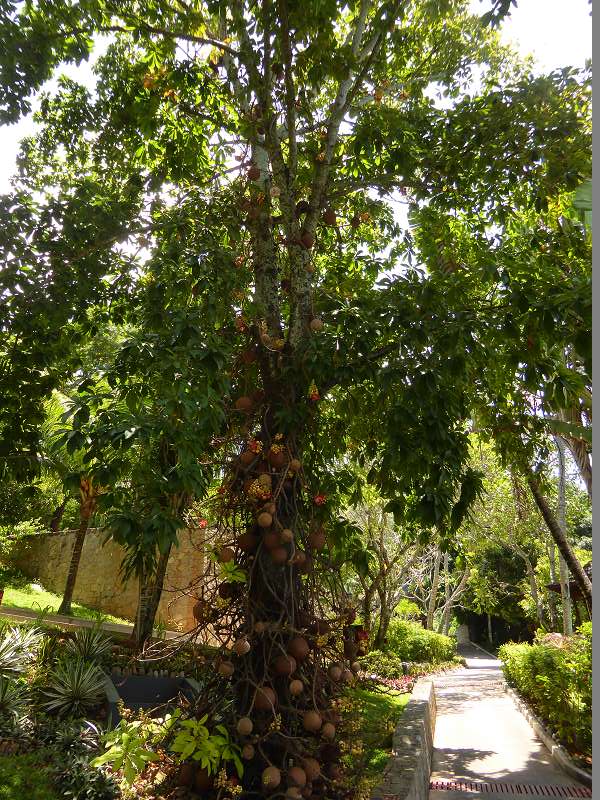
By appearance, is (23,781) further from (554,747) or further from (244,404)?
(554,747)

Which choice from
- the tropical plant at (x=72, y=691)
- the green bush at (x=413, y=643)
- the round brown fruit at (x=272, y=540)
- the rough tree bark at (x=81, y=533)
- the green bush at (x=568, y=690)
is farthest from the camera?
the green bush at (x=413, y=643)

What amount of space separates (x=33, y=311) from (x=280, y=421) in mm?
2178

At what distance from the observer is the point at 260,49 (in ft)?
15.0

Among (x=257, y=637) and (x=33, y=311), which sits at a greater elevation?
(x=33, y=311)

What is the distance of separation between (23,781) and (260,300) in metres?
3.67

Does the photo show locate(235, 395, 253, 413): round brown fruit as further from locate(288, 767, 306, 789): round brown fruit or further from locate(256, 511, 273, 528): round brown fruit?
locate(288, 767, 306, 789): round brown fruit

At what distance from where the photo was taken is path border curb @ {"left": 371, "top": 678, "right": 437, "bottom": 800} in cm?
484

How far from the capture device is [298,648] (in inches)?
130

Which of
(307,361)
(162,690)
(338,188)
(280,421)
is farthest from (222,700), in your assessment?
(162,690)

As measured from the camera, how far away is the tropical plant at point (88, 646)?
25.3 ft

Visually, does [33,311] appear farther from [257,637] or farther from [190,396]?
[257,637]

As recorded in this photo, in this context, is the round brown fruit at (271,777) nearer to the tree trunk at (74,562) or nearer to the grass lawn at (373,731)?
Result: the grass lawn at (373,731)

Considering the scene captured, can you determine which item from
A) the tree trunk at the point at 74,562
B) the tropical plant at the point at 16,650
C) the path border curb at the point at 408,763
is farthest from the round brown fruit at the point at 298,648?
the tree trunk at the point at 74,562

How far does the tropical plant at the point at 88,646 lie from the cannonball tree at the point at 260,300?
3994 mm
